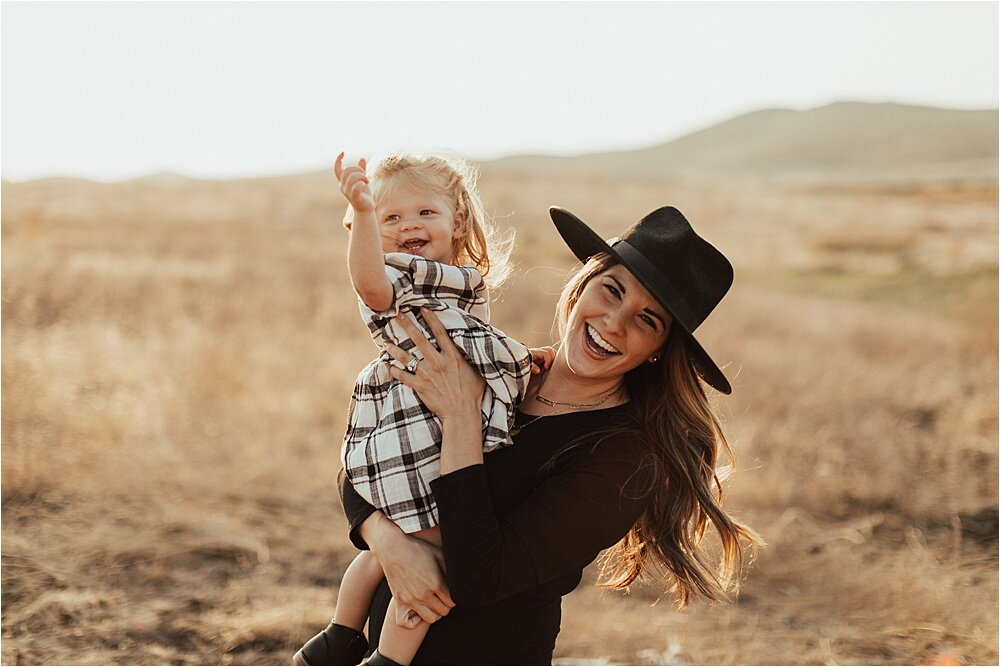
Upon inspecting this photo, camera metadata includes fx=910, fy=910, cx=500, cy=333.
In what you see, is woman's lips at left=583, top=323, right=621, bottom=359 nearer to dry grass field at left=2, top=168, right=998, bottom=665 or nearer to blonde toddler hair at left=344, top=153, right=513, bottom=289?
blonde toddler hair at left=344, top=153, right=513, bottom=289

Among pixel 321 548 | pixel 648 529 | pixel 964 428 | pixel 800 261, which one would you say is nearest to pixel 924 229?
pixel 800 261

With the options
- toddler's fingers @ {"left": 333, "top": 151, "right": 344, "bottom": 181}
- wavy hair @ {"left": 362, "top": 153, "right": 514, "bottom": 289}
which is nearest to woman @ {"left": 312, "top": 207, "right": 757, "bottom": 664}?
wavy hair @ {"left": 362, "top": 153, "right": 514, "bottom": 289}

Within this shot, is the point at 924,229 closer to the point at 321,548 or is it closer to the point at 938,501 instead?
the point at 938,501

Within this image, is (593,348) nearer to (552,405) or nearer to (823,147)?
(552,405)

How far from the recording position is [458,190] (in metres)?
2.84

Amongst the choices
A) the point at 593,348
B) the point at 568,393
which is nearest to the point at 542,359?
the point at 568,393

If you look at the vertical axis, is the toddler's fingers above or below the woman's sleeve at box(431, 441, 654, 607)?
above

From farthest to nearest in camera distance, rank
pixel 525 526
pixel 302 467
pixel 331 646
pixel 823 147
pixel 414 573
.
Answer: pixel 823 147 < pixel 302 467 < pixel 331 646 < pixel 414 573 < pixel 525 526

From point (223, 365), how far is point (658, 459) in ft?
22.8

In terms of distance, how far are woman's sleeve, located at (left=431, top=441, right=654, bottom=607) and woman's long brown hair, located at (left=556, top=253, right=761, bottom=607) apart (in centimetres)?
17

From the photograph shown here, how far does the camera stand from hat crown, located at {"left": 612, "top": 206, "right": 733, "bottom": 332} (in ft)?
8.17

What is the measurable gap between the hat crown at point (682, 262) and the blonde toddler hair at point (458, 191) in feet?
1.61

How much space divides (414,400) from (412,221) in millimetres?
553

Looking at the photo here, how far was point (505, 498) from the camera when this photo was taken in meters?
2.46
